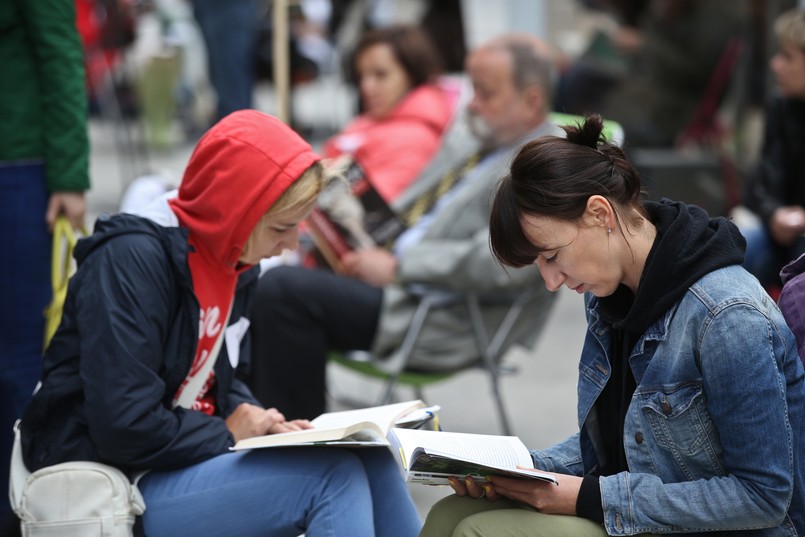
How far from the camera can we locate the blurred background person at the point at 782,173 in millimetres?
4473

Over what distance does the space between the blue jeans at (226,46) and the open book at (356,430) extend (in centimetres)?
344

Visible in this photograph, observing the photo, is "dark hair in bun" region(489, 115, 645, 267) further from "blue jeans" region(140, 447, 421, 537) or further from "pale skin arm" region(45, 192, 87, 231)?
"pale skin arm" region(45, 192, 87, 231)

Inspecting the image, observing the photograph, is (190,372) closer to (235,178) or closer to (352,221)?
(235,178)

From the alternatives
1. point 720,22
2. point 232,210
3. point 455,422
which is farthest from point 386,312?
point 720,22

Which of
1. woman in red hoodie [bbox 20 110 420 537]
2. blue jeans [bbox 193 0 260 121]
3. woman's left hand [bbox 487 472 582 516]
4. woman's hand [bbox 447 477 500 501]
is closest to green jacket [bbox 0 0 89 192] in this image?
woman in red hoodie [bbox 20 110 420 537]

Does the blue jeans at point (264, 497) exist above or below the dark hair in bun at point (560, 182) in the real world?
below

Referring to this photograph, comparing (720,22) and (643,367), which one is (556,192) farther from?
(720,22)

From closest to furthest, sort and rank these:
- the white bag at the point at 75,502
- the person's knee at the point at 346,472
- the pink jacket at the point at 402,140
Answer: the white bag at the point at 75,502, the person's knee at the point at 346,472, the pink jacket at the point at 402,140

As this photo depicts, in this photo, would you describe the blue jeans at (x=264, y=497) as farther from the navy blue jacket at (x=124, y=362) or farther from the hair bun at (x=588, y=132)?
the hair bun at (x=588, y=132)

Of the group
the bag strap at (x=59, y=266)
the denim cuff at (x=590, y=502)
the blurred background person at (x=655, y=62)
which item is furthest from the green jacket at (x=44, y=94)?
the blurred background person at (x=655, y=62)

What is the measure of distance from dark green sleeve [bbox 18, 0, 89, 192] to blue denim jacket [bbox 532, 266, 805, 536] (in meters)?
1.73

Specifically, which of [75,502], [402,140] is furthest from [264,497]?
[402,140]

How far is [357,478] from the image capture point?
7.99ft

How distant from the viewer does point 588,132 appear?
2123 millimetres
